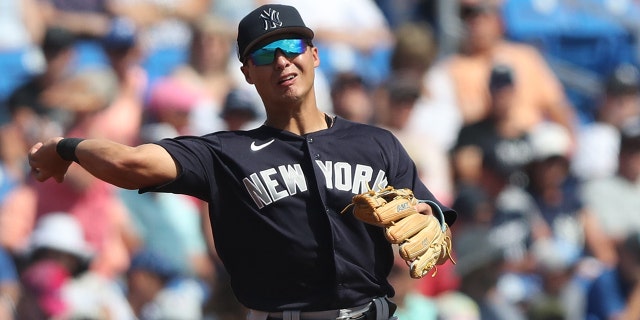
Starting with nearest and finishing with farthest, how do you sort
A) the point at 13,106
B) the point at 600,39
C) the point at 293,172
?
the point at 293,172 → the point at 13,106 → the point at 600,39

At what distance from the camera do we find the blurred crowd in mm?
7094

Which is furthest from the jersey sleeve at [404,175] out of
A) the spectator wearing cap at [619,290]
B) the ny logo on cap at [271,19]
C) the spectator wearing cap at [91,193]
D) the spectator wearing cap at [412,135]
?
the spectator wearing cap at [619,290]

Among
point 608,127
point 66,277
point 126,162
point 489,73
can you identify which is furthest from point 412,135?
point 126,162

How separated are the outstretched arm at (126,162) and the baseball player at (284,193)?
69 millimetres

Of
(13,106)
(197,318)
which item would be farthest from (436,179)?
(13,106)

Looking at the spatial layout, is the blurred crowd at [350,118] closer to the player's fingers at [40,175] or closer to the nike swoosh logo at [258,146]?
the player's fingers at [40,175]

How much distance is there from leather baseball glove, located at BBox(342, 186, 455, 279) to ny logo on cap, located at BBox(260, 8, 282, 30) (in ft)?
2.19

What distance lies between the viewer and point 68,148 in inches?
159

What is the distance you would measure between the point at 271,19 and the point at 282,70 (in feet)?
0.59

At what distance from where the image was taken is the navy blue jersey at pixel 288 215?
418 cm

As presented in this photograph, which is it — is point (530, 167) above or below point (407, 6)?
below

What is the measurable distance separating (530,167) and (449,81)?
0.91m

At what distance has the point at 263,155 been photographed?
4.26 metres

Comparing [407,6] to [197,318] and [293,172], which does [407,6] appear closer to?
[197,318]
